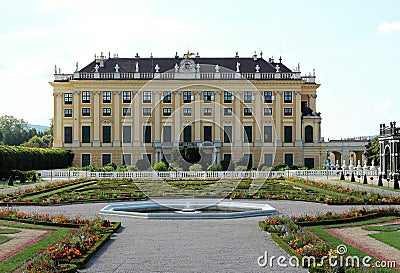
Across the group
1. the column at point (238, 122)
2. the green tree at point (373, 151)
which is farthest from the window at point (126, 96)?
the green tree at point (373, 151)

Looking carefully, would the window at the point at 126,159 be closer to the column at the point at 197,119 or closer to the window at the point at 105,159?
the window at the point at 105,159

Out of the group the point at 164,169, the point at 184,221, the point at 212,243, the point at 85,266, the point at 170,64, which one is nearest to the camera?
the point at 85,266

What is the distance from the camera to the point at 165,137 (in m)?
64.0

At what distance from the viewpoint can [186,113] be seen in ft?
214

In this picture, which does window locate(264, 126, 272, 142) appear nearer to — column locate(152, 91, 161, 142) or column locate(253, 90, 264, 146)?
column locate(253, 90, 264, 146)

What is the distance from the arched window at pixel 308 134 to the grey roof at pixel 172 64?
21.6 feet

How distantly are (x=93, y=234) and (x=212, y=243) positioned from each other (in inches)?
119

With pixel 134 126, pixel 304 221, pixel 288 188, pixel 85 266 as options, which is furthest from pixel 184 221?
pixel 134 126

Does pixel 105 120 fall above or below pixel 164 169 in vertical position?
above

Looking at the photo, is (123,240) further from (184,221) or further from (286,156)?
(286,156)

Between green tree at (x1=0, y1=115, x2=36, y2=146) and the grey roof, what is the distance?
44056 mm

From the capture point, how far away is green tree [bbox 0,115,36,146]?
105875 millimetres

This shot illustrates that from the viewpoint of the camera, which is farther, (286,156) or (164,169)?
(286,156)

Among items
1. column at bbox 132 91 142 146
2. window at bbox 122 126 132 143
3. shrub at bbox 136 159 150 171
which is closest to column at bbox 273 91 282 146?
column at bbox 132 91 142 146
